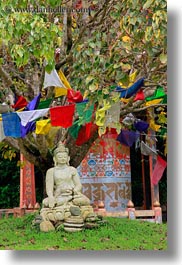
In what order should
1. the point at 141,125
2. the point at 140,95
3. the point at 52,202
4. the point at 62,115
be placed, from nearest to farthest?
1. the point at 140,95
2. the point at 62,115
3. the point at 52,202
4. the point at 141,125

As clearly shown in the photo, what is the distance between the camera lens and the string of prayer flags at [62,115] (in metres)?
5.09

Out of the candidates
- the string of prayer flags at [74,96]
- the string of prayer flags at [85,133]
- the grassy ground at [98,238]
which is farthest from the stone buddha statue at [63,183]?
the string of prayer flags at [74,96]

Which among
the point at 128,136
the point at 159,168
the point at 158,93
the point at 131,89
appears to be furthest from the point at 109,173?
the point at 131,89

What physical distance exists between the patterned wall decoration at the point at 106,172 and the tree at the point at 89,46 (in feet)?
3.26

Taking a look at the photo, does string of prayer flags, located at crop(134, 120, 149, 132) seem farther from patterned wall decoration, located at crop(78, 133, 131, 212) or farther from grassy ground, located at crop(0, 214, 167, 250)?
grassy ground, located at crop(0, 214, 167, 250)

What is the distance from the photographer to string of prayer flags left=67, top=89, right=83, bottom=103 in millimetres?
5086

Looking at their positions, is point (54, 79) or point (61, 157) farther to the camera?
point (61, 157)

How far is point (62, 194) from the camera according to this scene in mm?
5422

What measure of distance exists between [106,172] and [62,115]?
1.74m

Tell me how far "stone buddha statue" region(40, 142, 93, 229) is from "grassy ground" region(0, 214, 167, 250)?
174 millimetres

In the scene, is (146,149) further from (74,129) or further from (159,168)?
(74,129)

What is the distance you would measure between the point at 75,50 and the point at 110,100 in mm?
681

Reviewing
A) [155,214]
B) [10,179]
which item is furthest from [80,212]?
[10,179]

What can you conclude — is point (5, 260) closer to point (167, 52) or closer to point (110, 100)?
point (110, 100)
